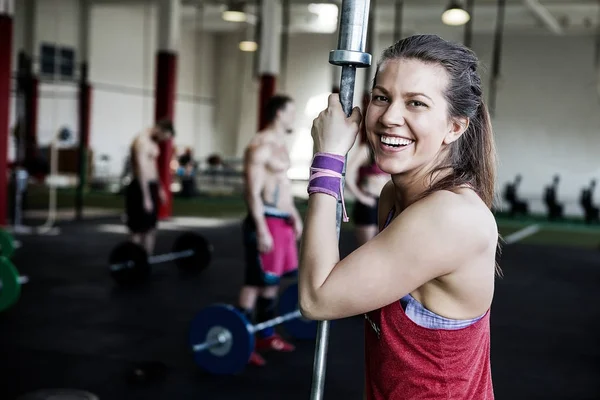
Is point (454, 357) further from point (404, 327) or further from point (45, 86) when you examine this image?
point (45, 86)

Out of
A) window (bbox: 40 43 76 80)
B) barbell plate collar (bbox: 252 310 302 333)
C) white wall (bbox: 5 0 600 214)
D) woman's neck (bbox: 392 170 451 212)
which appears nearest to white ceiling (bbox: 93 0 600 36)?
white wall (bbox: 5 0 600 214)

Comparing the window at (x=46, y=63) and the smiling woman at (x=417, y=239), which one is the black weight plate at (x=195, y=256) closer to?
the smiling woman at (x=417, y=239)

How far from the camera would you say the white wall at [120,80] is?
14102 millimetres

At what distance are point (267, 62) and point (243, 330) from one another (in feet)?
27.3

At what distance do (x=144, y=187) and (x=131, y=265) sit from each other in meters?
0.63

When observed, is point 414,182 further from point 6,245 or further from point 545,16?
point 545,16

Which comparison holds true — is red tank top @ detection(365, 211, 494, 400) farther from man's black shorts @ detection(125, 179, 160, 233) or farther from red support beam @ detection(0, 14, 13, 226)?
red support beam @ detection(0, 14, 13, 226)

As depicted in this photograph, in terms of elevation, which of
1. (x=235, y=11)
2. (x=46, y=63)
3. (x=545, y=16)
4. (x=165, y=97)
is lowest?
(x=165, y=97)

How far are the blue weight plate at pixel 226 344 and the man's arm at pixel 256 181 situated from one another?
0.51m

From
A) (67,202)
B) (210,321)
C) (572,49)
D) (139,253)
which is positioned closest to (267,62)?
(67,202)

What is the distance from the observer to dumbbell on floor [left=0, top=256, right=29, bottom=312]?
13.5 ft

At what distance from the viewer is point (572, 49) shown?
14.5m

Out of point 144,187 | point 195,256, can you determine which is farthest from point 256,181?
point 195,256

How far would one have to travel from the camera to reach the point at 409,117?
3.03ft
